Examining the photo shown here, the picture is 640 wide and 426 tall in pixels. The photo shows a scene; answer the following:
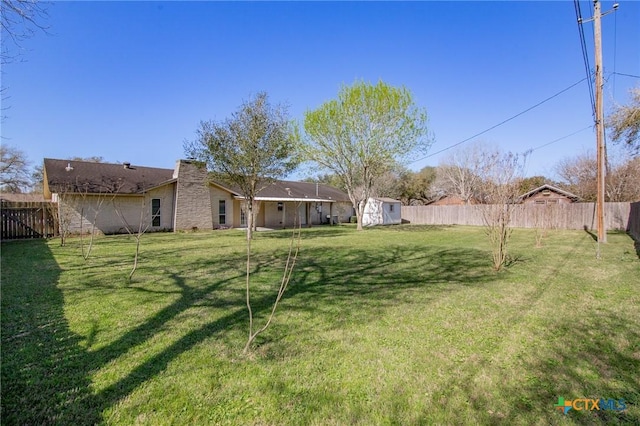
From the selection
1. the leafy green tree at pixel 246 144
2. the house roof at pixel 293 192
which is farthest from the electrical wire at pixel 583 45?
the house roof at pixel 293 192

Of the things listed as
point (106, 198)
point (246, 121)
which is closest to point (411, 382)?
point (246, 121)

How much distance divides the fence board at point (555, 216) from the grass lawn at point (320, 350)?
1141 centimetres

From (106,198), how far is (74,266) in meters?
11.2

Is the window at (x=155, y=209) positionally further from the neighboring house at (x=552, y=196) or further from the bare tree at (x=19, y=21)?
the neighboring house at (x=552, y=196)

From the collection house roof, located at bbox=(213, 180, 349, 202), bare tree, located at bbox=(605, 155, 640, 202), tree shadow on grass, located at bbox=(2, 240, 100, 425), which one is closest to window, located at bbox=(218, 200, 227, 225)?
house roof, located at bbox=(213, 180, 349, 202)

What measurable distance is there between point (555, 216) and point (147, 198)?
88.3 ft

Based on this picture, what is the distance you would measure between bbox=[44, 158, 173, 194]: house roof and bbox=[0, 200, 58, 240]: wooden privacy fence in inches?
47.3

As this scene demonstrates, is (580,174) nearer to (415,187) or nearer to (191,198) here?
(415,187)

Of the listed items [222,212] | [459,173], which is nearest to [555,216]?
[459,173]

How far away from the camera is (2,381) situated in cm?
265

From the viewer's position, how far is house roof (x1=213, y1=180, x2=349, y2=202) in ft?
73.7

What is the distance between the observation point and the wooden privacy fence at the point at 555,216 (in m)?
18.6

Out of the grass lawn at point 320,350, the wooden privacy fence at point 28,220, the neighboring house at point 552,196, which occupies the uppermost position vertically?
the neighboring house at point 552,196

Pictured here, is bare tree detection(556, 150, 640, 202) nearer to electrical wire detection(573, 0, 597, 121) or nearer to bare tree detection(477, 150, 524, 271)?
electrical wire detection(573, 0, 597, 121)
